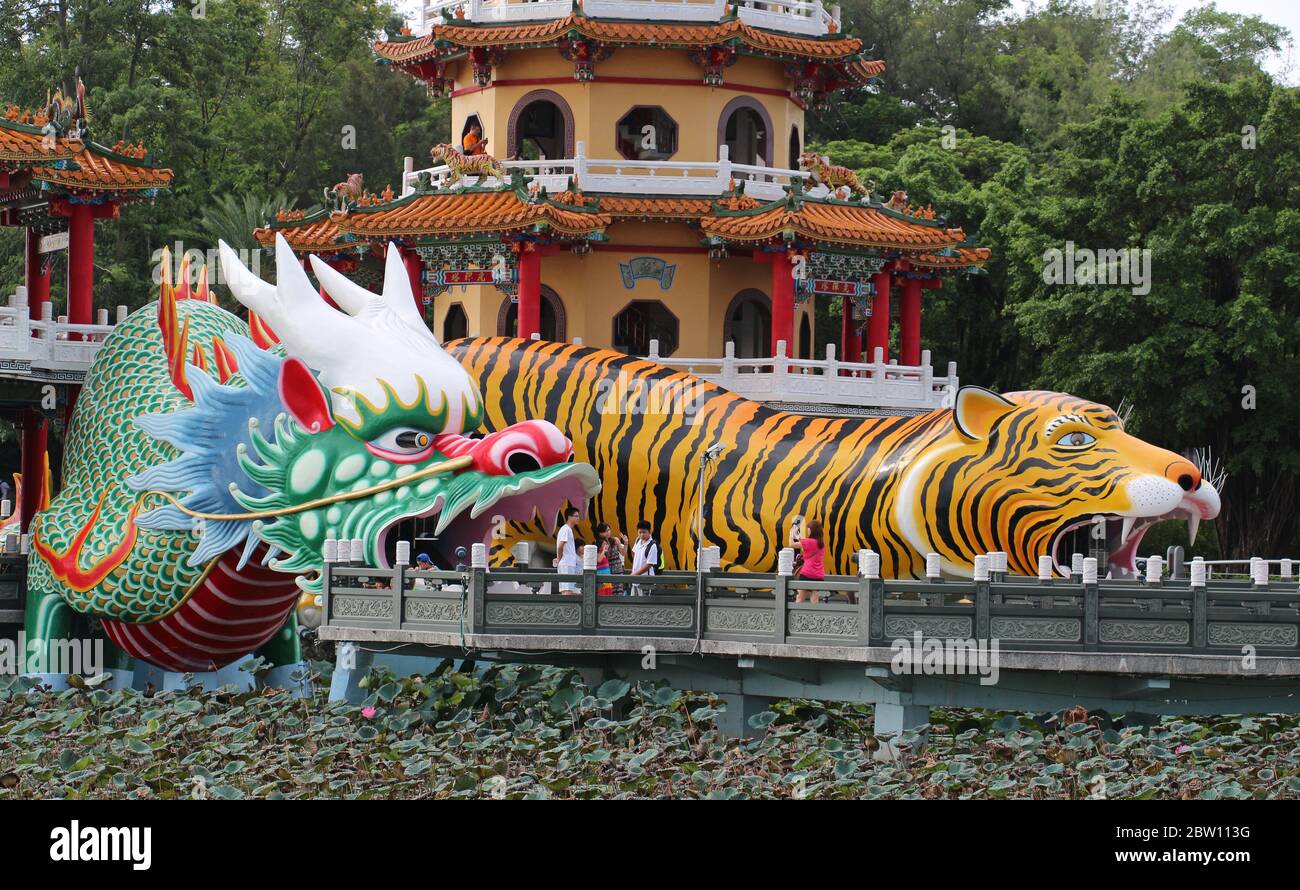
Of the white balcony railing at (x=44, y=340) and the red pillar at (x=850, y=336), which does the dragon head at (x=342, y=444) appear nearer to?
the white balcony railing at (x=44, y=340)

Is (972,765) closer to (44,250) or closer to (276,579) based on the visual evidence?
(276,579)

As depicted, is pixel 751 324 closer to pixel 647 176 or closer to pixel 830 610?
pixel 647 176

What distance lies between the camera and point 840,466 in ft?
77.7

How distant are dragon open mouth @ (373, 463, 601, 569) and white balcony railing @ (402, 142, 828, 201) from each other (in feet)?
33.9

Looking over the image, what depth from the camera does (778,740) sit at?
62.4 ft

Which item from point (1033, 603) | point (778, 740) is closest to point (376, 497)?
point (778, 740)

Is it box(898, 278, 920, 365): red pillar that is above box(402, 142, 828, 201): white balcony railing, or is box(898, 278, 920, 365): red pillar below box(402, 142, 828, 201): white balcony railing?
below

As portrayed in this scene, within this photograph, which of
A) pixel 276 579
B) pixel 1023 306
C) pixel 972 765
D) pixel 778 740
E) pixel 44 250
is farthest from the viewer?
pixel 1023 306

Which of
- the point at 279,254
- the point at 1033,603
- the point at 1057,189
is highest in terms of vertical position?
the point at 1057,189

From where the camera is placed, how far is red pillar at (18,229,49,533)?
28516 mm

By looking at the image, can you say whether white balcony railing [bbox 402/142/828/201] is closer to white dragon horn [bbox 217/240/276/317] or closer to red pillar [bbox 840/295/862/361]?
red pillar [bbox 840/295/862/361]

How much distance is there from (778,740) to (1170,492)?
4.89 m

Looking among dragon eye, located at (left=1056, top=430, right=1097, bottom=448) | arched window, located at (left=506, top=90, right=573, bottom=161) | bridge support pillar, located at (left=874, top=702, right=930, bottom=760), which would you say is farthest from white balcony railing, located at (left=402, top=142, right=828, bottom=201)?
bridge support pillar, located at (left=874, top=702, right=930, bottom=760)

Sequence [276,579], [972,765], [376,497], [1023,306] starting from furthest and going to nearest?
[1023,306] < [276,579] < [376,497] < [972,765]
